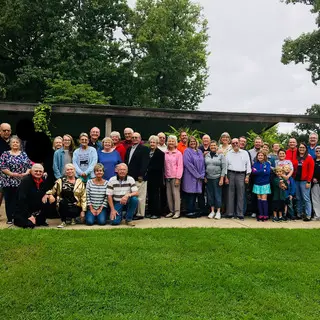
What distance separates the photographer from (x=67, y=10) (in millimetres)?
24859

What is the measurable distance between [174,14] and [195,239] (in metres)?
32.2

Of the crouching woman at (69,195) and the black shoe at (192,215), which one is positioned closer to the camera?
the crouching woman at (69,195)

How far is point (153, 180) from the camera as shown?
7.20m

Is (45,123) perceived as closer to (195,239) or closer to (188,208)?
(188,208)

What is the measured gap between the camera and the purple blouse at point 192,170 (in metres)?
7.21

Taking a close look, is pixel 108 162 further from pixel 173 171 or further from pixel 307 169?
pixel 307 169

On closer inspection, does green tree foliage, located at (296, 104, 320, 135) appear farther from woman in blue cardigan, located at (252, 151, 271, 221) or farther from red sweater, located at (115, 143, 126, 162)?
red sweater, located at (115, 143, 126, 162)

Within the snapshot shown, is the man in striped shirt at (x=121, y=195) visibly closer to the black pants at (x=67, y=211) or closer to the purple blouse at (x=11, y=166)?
the black pants at (x=67, y=211)

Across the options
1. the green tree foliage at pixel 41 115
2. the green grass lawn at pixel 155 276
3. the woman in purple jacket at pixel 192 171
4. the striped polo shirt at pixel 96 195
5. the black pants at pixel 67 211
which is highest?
the green tree foliage at pixel 41 115

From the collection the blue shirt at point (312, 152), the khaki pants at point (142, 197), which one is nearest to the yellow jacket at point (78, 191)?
the khaki pants at point (142, 197)

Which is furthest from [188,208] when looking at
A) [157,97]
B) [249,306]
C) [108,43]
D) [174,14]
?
[174,14]

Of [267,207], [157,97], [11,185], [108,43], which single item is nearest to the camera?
[11,185]

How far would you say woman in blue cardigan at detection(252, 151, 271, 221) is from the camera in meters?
7.29

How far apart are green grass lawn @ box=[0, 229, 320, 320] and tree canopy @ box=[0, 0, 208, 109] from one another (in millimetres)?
18186
